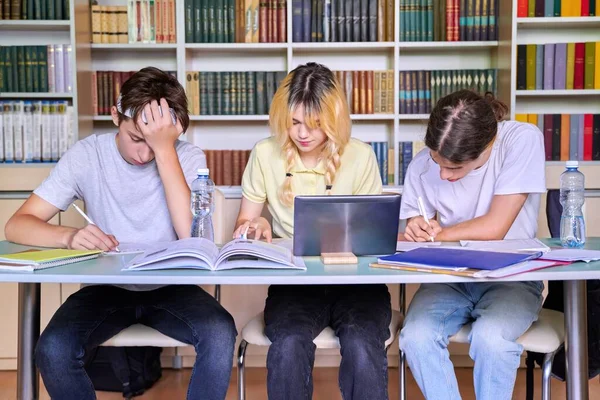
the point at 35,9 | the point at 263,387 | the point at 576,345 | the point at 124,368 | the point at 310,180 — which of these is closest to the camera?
the point at 576,345

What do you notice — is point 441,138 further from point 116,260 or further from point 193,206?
point 116,260

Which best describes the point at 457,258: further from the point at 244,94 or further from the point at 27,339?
the point at 244,94

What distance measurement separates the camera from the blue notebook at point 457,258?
1548 millimetres

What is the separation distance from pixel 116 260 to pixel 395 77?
90.4 inches

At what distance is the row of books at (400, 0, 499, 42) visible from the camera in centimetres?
363

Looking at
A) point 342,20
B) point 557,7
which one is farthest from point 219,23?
point 557,7

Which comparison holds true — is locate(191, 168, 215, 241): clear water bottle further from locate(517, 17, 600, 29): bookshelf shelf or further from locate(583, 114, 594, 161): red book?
locate(583, 114, 594, 161): red book

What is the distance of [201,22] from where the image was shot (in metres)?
3.66

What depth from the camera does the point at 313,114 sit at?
216 cm

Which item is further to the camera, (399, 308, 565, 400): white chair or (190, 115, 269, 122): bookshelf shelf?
(190, 115, 269, 122): bookshelf shelf

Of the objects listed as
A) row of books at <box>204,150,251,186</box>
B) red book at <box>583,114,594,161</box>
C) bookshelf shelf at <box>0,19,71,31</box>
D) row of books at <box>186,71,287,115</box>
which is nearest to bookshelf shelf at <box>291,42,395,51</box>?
row of books at <box>186,71,287,115</box>

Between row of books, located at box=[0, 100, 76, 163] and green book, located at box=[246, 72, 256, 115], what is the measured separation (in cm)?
85

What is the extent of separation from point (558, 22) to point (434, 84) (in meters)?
0.67

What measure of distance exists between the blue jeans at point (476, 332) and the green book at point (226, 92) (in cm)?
202
